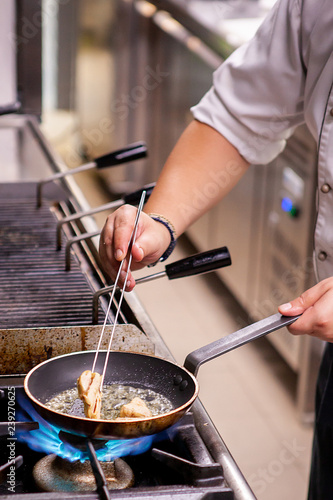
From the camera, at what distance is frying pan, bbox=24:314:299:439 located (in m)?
0.77

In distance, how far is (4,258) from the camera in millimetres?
1306

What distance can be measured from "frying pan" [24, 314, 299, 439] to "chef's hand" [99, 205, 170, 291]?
160 millimetres

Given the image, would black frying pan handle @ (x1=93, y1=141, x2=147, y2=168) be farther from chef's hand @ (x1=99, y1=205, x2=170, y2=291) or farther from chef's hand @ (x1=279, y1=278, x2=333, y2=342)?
chef's hand @ (x1=279, y1=278, x2=333, y2=342)

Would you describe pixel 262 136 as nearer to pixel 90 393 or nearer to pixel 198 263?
pixel 198 263

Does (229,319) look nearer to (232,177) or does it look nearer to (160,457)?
(232,177)

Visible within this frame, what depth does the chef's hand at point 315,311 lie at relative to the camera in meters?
0.87

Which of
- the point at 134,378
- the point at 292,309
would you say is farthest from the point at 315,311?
the point at 134,378

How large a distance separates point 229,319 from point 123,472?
7.03ft

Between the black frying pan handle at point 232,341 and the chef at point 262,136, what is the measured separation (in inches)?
9.0

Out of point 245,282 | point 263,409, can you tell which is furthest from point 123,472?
point 245,282

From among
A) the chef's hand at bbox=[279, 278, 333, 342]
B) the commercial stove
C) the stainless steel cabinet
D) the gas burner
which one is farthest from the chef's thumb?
the stainless steel cabinet

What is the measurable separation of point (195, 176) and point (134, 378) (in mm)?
436

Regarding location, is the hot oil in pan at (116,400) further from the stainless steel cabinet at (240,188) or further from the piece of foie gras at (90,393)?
the stainless steel cabinet at (240,188)

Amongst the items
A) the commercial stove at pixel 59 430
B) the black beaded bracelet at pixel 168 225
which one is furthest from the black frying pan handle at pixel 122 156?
the black beaded bracelet at pixel 168 225
